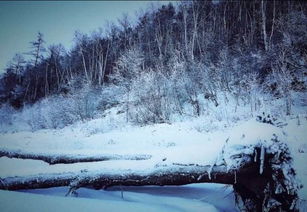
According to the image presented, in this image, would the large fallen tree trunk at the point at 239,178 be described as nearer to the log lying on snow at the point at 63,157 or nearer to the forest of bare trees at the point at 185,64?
the log lying on snow at the point at 63,157

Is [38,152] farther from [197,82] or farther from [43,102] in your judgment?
[43,102]

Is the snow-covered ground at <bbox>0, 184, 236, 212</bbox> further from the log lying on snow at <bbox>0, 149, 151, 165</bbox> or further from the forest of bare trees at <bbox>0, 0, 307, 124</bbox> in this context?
the forest of bare trees at <bbox>0, 0, 307, 124</bbox>

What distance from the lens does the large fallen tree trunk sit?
101 inches

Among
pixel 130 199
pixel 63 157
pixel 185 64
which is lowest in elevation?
pixel 130 199

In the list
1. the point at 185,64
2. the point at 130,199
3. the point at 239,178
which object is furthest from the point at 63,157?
the point at 185,64

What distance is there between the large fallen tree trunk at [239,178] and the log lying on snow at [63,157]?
0.90m

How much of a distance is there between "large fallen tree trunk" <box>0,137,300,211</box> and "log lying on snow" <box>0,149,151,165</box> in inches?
35.3

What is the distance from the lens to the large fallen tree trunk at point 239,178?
2557 millimetres

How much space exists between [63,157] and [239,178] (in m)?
3.28

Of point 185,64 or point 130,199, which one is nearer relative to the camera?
point 130,199

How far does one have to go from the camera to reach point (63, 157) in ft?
14.5

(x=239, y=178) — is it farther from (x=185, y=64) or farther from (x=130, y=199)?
(x=185, y=64)

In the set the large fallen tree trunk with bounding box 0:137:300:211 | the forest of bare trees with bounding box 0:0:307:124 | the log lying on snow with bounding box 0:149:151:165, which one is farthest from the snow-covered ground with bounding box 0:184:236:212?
the forest of bare trees with bounding box 0:0:307:124

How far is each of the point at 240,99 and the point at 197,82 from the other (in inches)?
110
